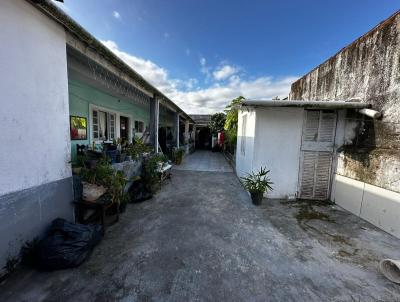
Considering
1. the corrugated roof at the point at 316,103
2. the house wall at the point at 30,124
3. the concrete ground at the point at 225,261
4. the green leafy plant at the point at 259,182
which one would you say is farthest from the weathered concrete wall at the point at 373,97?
the house wall at the point at 30,124

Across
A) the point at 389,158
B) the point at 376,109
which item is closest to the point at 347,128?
the point at 376,109

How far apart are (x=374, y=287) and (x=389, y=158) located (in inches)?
98.2

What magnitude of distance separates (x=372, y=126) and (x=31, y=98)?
20.6 ft

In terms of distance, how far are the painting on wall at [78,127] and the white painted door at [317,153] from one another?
249 inches

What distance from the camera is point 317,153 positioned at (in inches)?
176

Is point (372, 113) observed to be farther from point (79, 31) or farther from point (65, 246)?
point (65, 246)

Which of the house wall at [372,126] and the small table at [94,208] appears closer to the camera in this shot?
the small table at [94,208]

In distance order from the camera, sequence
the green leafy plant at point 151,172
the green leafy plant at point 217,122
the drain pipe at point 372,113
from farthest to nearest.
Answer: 1. the green leafy plant at point 217,122
2. the green leafy plant at point 151,172
3. the drain pipe at point 372,113

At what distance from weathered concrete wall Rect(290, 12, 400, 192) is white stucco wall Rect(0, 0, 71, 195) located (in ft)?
19.0

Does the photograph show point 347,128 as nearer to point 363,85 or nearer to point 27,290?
point 363,85

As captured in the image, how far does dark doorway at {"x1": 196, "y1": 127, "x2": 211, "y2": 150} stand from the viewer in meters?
18.8

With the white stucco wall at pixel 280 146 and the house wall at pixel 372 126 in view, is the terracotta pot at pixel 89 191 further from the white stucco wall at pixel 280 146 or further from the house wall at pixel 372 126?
the house wall at pixel 372 126

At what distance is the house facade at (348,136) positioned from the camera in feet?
10.5

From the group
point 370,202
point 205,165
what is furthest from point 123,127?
point 370,202
